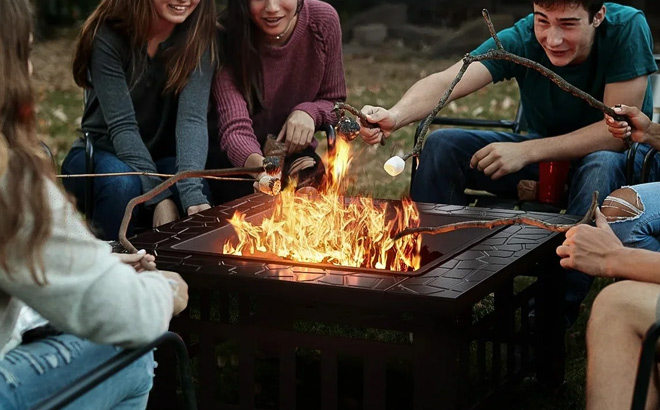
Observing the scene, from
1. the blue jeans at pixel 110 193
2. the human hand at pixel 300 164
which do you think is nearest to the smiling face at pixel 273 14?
the human hand at pixel 300 164

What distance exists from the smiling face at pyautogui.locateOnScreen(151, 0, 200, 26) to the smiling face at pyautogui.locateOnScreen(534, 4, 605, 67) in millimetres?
1352

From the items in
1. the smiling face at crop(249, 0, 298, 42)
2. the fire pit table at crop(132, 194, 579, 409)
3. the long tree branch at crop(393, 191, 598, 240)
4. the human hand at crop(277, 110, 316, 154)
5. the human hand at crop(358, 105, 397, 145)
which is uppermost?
the smiling face at crop(249, 0, 298, 42)

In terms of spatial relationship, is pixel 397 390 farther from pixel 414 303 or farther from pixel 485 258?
pixel 414 303

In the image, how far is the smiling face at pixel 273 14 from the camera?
4.31 metres

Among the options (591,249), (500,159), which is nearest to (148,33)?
(500,159)

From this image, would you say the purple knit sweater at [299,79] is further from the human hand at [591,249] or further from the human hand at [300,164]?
the human hand at [591,249]

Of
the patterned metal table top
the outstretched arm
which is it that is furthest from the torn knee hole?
the outstretched arm

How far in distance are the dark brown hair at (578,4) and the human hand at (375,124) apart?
2.34 feet

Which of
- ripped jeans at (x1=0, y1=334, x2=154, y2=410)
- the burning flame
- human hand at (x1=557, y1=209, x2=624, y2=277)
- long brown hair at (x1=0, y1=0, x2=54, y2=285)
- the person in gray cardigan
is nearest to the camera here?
long brown hair at (x1=0, y1=0, x2=54, y2=285)

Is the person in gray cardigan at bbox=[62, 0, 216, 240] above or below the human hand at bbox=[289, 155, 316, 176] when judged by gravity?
above

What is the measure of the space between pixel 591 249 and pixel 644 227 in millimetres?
789

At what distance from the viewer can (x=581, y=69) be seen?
4.23 m

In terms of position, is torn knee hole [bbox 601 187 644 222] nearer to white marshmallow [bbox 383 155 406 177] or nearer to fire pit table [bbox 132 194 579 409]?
fire pit table [bbox 132 194 579 409]

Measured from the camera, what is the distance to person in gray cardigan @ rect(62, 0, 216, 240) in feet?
13.5
